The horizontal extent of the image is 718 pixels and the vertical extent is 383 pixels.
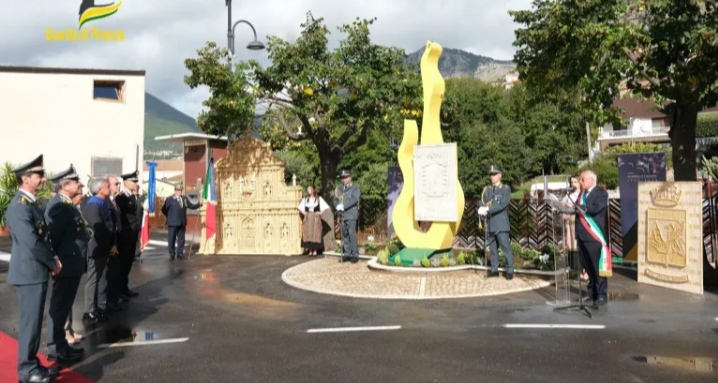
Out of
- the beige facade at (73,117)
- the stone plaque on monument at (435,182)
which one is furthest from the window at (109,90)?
the stone plaque on monument at (435,182)

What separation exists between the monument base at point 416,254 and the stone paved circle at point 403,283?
486 millimetres

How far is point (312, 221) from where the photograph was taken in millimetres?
15578

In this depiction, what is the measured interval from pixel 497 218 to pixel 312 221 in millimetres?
5929

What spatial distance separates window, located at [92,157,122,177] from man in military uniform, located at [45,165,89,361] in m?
21.2

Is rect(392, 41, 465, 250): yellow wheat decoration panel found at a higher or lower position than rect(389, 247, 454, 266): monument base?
higher

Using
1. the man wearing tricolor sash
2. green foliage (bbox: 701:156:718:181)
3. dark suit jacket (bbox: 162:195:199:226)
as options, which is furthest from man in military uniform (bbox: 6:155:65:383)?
green foliage (bbox: 701:156:718:181)

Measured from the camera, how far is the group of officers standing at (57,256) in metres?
5.41

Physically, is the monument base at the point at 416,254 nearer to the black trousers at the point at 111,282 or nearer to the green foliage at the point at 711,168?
the black trousers at the point at 111,282

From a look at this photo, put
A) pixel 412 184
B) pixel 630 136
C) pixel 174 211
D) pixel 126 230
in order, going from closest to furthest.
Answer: pixel 126 230, pixel 412 184, pixel 174 211, pixel 630 136

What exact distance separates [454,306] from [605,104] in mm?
6017

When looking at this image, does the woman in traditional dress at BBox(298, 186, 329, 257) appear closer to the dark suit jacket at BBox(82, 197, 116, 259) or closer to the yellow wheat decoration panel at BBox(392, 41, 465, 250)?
the yellow wheat decoration panel at BBox(392, 41, 465, 250)

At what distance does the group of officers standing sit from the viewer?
5.41 m

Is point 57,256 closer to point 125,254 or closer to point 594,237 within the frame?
point 125,254

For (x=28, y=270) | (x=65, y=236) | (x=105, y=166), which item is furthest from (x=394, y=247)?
(x=105, y=166)
